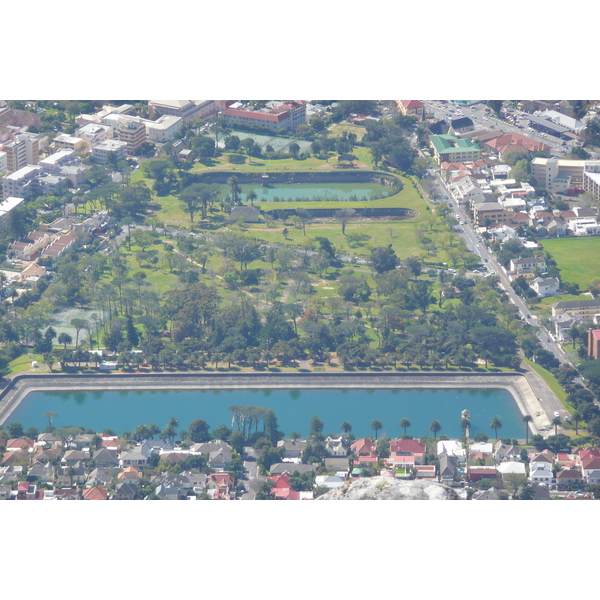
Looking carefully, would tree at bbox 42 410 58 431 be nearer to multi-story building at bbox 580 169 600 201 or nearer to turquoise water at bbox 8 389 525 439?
turquoise water at bbox 8 389 525 439

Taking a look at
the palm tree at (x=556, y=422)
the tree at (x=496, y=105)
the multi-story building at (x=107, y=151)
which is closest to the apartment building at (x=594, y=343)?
the palm tree at (x=556, y=422)

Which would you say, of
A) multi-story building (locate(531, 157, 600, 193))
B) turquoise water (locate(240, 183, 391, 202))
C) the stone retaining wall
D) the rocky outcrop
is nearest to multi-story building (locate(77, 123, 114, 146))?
turquoise water (locate(240, 183, 391, 202))

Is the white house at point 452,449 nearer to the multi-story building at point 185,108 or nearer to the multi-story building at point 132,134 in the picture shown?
the multi-story building at point 132,134

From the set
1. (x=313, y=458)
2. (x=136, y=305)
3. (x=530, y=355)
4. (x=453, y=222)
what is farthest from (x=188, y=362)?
(x=453, y=222)

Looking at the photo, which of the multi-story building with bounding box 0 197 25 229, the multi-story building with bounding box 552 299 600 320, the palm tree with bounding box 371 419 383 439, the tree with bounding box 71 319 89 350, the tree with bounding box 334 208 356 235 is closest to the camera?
the palm tree with bounding box 371 419 383 439

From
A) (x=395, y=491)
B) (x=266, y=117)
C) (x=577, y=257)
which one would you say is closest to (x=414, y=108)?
(x=266, y=117)

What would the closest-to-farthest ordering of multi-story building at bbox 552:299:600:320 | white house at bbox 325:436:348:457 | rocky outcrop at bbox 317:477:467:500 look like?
1. rocky outcrop at bbox 317:477:467:500
2. white house at bbox 325:436:348:457
3. multi-story building at bbox 552:299:600:320
